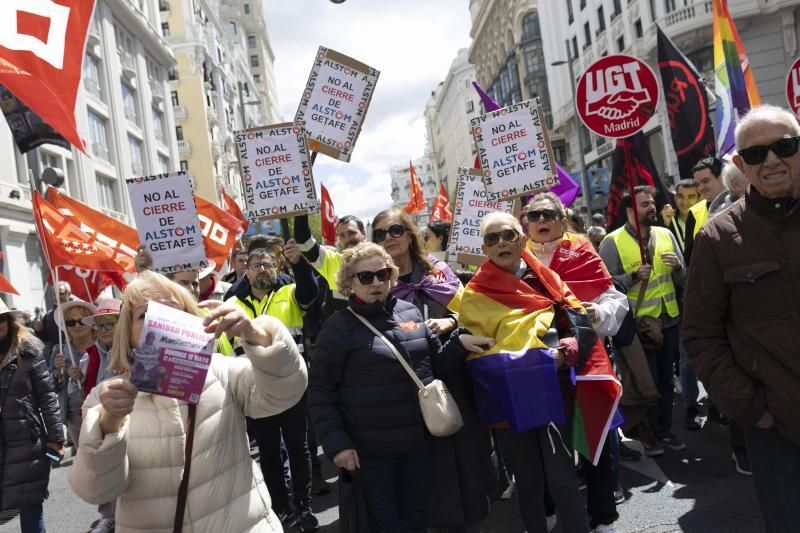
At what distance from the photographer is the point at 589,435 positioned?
4074mm

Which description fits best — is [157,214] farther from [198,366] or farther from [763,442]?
[763,442]

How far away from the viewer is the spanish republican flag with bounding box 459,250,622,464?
152 inches

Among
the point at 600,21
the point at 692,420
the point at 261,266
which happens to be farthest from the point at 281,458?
the point at 600,21

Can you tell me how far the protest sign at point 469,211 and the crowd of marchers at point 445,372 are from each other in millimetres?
714

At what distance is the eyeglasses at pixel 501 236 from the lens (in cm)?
412

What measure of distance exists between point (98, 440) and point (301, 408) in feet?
10.5

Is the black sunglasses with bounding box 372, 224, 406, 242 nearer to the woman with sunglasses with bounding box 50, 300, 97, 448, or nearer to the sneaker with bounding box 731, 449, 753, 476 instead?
the sneaker with bounding box 731, 449, 753, 476

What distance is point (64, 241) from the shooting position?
7.91 m

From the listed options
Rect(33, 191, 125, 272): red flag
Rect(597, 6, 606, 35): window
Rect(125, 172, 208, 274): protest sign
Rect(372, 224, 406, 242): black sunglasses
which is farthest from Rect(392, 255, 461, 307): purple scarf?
Rect(597, 6, 606, 35): window

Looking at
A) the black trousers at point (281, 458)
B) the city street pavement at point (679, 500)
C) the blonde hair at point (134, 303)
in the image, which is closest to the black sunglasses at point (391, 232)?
the black trousers at point (281, 458)

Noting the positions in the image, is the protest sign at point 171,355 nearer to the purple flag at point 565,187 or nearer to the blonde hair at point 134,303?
the blonde hair at point 134,303

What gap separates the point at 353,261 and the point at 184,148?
174 feet

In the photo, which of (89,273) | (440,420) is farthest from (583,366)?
(89,273)

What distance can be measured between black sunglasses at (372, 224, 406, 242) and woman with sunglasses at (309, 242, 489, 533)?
0.70 metres
